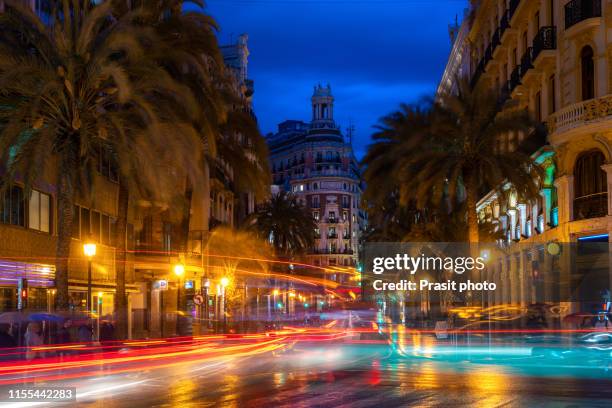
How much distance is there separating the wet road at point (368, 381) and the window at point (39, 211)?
950 cm

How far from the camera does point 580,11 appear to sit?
128ft

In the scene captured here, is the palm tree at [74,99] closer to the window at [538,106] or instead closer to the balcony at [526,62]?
the balcony at [526,62]

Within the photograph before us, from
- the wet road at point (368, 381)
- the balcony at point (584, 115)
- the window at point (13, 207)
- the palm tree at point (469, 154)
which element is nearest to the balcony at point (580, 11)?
the balcony at point (584, 115)

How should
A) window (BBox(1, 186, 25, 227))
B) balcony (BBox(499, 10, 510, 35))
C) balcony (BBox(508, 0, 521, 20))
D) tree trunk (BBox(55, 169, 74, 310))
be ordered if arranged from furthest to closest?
1. balcony (BBox(499, 10, 510, 35))
2. balcony (BBox(508, 0, 521, 20))
3. window (BBox(1, 186, 25, 227))
4. tree trunk (BBox(55, 169, 74, 310))

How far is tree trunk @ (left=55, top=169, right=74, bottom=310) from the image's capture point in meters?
28.0

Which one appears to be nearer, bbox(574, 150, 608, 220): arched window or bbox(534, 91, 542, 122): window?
bbox(574, 150, 608, 220): arched window

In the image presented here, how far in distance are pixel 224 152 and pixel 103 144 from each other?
10.8 metres

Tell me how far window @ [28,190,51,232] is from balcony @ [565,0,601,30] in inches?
954

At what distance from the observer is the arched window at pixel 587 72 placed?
127ft

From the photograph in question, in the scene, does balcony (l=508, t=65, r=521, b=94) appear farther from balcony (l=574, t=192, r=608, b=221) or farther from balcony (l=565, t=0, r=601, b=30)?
balcony (l=574, t=192, r=608, b=221)

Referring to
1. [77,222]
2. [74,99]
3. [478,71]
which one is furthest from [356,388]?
[478,71]

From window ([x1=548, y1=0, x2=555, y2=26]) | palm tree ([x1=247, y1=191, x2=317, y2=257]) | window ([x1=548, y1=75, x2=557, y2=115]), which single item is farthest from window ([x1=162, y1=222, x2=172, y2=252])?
palm tree ([x1=247, y1=191, x2=317, y2=257])

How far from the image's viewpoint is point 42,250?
3519cm

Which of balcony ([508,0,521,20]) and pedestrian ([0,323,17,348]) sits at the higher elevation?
balcony ([508,0,521,20])
